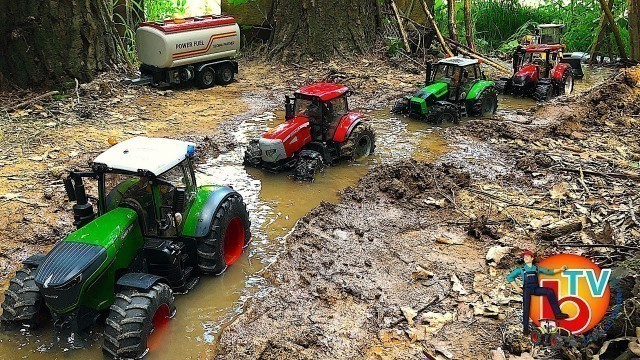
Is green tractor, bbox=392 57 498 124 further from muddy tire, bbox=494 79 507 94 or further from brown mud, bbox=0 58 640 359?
muddy tire, bbox=494 79 507 94

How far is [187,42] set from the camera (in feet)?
42.3

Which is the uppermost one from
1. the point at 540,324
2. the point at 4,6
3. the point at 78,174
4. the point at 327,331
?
the point at 4,6

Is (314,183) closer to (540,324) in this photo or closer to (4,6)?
(540,324)

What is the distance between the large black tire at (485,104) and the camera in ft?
37.7

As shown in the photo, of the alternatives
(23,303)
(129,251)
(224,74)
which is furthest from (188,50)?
(23,303)

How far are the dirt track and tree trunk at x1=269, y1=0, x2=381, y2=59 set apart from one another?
6.64 m

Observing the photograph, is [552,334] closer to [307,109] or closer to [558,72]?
[307,109]

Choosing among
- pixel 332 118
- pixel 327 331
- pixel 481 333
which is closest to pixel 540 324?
pixel 481 333

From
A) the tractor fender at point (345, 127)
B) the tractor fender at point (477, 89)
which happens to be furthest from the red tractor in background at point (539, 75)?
the tractor fender at point (345, 127)

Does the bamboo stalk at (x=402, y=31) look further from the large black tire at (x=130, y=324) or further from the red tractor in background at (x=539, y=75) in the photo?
the large black tire at (x=130, y=324)

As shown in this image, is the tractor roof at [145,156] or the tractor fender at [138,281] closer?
the tractor fender at [138,281]

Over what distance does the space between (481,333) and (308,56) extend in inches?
474

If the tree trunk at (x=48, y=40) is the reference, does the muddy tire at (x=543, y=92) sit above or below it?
below

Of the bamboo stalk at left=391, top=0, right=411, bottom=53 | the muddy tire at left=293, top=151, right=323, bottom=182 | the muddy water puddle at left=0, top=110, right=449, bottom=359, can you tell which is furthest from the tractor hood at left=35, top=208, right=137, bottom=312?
the bamboo stalk at left=391, top=0, right=411, bottom=53
